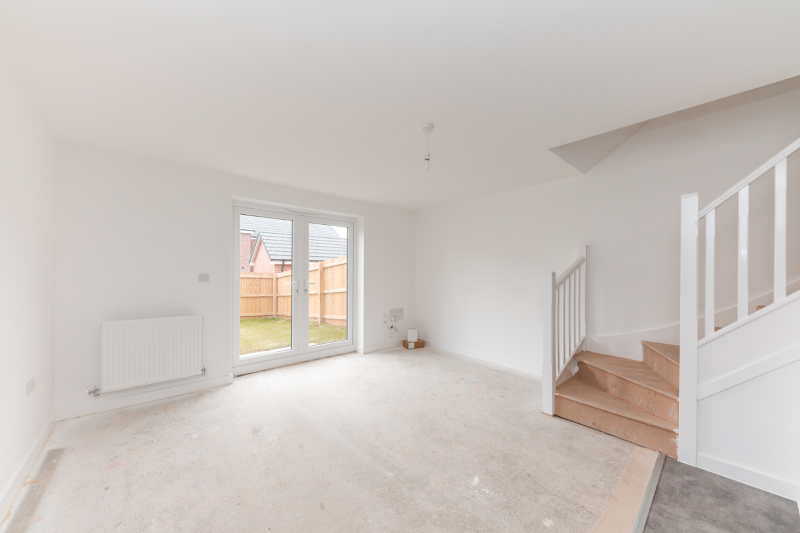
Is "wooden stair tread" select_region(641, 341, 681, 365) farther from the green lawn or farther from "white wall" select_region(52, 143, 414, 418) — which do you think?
"white wall" select_region(52, 143, 414, 418)

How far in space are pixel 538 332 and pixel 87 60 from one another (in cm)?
433

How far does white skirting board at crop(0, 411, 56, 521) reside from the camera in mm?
1692

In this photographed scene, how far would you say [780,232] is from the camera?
1885mm

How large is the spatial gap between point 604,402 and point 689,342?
0.79 meters

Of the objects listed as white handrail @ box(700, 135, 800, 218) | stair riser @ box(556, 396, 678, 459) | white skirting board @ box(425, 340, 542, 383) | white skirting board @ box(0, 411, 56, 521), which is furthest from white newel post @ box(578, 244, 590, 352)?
white skirting board @ box(0, 411, 56, 521)

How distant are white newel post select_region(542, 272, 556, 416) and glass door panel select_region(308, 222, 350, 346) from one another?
2966 millimetres

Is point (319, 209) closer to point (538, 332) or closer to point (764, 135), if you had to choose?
point (538, 332)

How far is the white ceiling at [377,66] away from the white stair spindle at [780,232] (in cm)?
54

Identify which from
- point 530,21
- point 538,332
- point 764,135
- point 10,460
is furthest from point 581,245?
point 10,460

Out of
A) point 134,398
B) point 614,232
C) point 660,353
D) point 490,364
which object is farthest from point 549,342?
point 134,398

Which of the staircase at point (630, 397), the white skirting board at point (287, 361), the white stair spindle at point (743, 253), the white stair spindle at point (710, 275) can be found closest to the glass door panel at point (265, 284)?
the white skirting board at point (287, 361)

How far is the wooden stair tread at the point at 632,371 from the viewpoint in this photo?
241cm

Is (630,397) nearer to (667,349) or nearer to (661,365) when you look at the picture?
(661,365)

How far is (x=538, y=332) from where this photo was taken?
387cm
